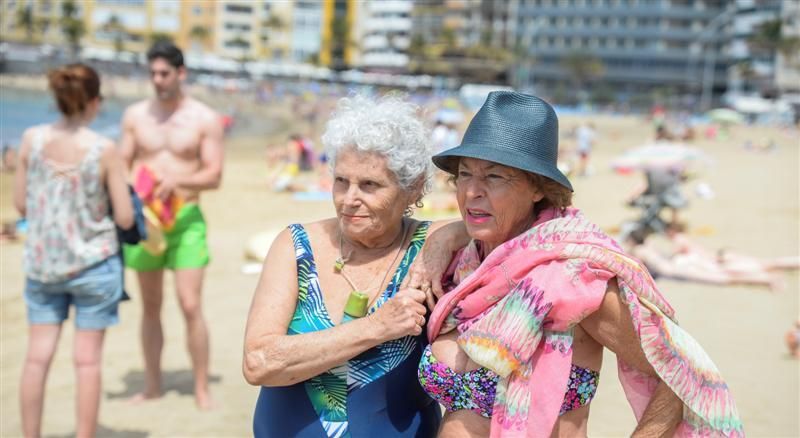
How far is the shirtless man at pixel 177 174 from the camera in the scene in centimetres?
483

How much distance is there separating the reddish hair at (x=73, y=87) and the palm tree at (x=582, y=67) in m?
95.1

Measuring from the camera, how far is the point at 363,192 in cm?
241

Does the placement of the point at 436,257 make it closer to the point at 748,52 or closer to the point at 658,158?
the point at 658,158

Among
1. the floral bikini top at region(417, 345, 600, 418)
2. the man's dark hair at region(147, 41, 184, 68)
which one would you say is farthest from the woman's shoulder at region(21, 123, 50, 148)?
the floral bikini top at region(417, 345, 600, 418)

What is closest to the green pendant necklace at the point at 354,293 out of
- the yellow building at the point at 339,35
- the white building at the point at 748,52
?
the white building at the point at 748,52

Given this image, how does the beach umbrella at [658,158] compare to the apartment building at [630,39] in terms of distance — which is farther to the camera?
the apartment building at [630,39]

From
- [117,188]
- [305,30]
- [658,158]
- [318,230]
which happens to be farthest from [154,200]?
[305,30]

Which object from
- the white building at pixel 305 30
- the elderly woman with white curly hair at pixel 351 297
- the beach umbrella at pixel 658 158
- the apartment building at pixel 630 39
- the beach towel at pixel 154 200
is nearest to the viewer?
the elderly woman with white curly hair at pixel 351 297

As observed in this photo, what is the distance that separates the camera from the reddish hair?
3719mm

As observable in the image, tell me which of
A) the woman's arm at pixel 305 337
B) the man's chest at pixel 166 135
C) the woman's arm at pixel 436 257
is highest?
the man's chest at pixel 166 135

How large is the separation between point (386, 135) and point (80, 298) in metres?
2.21

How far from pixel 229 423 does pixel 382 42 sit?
104m

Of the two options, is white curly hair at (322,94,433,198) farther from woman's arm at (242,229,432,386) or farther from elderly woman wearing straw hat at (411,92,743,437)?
woman's arm at (242,229,432,386)

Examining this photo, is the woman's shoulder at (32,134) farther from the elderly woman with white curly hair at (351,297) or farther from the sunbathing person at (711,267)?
the sunbathing person at (711,267)
